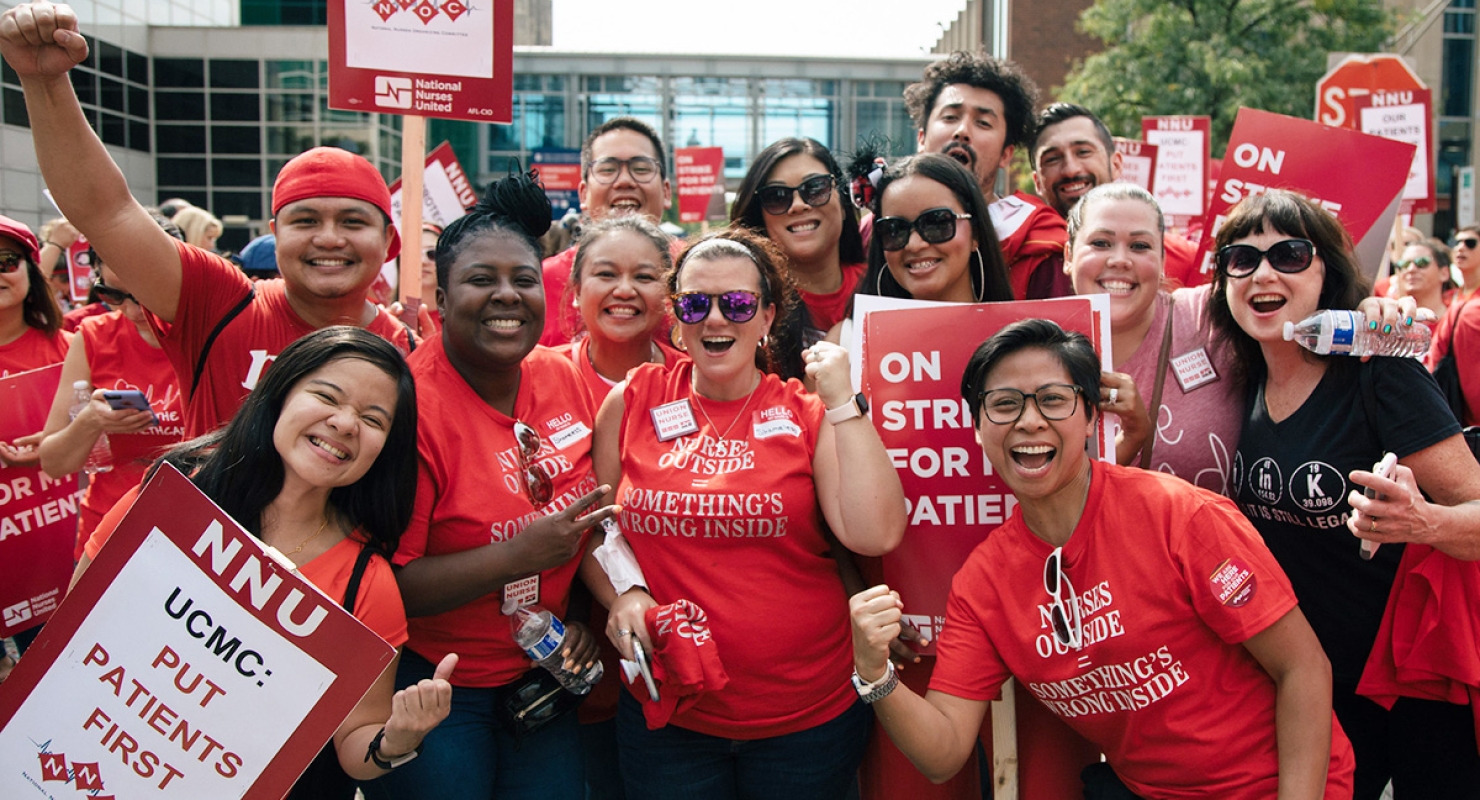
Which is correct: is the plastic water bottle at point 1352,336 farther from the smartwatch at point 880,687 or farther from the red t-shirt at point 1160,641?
the smartwatch at point 880,687

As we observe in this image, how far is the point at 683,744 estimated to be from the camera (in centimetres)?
295

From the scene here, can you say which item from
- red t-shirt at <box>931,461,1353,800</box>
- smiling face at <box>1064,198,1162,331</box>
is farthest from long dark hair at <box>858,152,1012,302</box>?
red t-shirt at <box>931,461,1353,800</box>

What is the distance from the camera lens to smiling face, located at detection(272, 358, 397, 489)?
2.54 metres

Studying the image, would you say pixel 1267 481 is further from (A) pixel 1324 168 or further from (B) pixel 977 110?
(B) pixel 977 110

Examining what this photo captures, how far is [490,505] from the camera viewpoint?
2.83m

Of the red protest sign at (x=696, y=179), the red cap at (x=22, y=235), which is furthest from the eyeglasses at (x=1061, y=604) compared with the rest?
the red protest sign at (x=696, y=179)

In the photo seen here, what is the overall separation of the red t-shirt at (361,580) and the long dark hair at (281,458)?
0.09m

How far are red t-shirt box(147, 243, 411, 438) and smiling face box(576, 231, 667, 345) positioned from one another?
3.31ft

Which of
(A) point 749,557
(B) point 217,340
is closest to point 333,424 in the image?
(B) point 217,340

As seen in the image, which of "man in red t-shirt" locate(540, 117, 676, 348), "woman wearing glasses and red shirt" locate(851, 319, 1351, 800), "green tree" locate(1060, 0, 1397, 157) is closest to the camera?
"woman wearing glasses and red shirt" locate(851, 319, 1351, 800)

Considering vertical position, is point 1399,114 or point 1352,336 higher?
point 1399,114

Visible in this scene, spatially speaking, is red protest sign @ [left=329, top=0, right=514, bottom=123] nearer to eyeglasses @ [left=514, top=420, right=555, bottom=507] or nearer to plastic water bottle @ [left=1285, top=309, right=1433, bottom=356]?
eyeglasses @ [left=514, top=420, right=555, bottom=507]

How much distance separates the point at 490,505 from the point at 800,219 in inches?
74.4

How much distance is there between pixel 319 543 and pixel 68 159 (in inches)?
45.3
